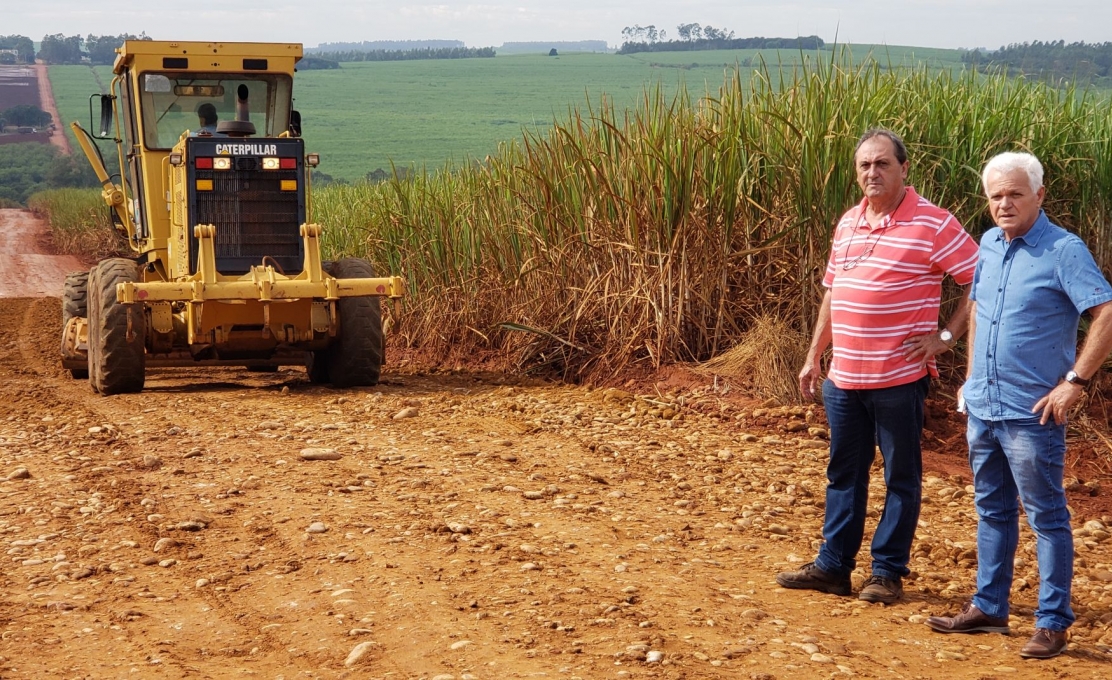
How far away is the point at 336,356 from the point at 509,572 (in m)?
4.89

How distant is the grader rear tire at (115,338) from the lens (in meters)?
8.67

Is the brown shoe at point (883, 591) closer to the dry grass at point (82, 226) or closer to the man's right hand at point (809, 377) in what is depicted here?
the man's right hand at point (809, 377)

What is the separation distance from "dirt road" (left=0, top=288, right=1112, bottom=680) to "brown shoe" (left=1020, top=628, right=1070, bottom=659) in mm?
76

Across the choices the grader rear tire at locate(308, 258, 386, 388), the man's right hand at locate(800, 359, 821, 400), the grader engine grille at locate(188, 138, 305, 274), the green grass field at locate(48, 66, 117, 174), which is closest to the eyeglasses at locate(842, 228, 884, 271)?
the man's right hand at locate(800, 359, 821, 400)

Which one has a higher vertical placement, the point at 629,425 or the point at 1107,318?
the point at 1107,318

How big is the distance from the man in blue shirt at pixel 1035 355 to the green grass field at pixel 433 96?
41173mm

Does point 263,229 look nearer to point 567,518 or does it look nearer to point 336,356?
point 336,356

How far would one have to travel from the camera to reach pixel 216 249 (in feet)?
30.3

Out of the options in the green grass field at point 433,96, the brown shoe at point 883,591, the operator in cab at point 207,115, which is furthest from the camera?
the green grass field at point 433,96

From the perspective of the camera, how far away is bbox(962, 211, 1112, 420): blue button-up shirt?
3.64 m

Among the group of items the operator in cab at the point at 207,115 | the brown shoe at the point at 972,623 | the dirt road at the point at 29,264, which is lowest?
the dirt road at the point at 29,264

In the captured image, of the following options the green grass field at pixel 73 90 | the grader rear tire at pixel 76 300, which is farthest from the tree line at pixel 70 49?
the grader rear tire at pixel 76 300

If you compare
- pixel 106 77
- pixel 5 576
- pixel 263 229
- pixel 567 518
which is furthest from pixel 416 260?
pixel 106 77

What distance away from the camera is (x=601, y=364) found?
8844mm
